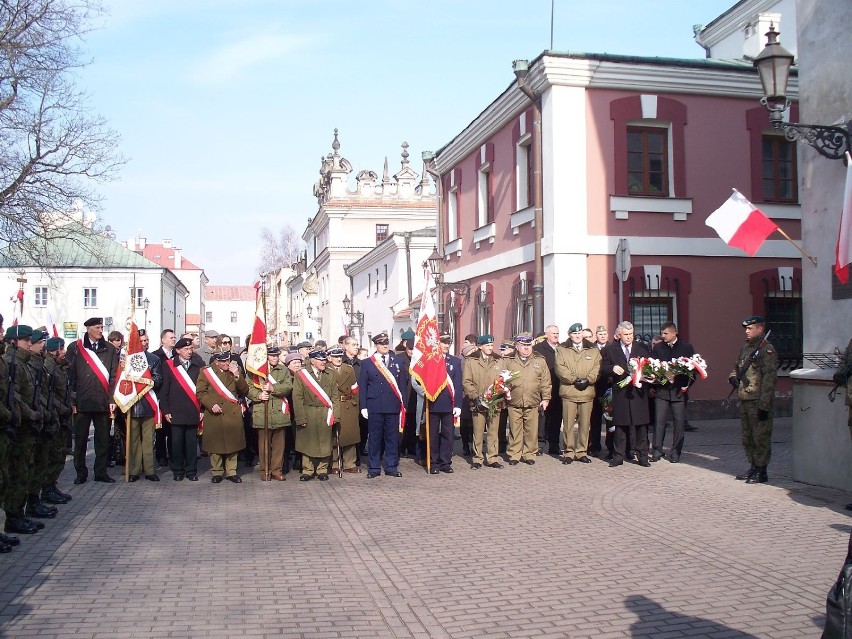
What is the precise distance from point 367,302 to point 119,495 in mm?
Answer: 38639

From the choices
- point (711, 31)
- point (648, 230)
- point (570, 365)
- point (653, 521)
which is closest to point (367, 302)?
point (711, 31)

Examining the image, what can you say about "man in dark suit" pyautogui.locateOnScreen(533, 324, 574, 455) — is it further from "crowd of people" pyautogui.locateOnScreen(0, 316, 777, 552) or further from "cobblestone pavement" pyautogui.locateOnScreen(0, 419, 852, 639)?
"cobblestone pavement" pyautogui.locateOnScreen(0, 419, 852, 639)

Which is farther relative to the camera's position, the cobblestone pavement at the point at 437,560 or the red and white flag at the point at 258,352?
the red and white flag at the point at 258,352

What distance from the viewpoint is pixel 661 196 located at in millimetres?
18312

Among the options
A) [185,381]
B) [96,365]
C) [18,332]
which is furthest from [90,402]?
[18,332]

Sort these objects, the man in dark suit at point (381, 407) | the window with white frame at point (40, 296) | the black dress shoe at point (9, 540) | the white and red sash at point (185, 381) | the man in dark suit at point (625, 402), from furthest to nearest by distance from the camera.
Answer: the window with white frame at point (40, 296) → the man in dark suit at point (625, 402) → the man in dark suit at point (381, 407) → the white and red sash at point (185, 381) → the black dress shoe at point (9, 540)

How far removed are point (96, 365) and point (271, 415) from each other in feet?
8.26

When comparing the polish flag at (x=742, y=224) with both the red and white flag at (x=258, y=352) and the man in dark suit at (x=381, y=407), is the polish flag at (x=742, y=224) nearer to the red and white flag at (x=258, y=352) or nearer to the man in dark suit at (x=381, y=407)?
the man in dark suit at (x=381, y=407)

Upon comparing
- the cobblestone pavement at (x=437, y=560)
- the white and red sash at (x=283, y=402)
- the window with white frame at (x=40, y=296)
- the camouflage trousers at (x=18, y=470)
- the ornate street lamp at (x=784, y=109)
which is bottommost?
the cobblestone pavement at (x=437, y=560)

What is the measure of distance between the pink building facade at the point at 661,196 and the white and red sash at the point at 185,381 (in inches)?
315

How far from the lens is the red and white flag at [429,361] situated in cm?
1272

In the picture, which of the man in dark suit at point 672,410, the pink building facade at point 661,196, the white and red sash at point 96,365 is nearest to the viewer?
the white and red sash at point 96,365

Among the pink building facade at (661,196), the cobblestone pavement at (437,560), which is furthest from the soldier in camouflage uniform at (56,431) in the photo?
the pink building facade at (661,196)

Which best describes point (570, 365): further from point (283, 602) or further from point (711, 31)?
point (711, 31)
